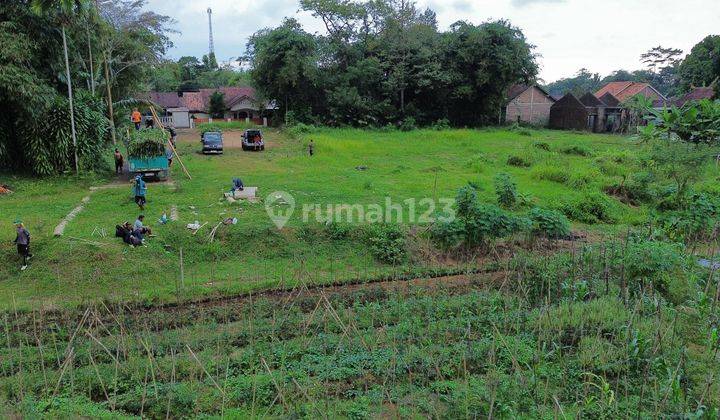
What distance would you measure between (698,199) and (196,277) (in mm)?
12962

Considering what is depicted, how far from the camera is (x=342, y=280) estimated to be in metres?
10.9

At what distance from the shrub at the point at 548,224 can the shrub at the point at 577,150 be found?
14396mm

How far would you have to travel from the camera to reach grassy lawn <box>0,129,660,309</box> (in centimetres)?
1070

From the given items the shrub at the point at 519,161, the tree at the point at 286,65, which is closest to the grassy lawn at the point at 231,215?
the shrub at the point at 519,161

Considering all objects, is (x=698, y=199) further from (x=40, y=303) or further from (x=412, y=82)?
(x=412, y=82)

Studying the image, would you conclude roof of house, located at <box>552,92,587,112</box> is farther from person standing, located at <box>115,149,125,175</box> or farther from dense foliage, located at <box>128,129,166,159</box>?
person standing, located at <box>115,149,125,175</box>

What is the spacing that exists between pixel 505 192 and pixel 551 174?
16.8 ft

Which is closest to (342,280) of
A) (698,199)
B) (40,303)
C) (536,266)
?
(536,266)

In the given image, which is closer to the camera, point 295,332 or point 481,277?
point 295,332

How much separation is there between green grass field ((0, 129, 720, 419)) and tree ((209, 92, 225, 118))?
102 feet

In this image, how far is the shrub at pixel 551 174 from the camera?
1962cm

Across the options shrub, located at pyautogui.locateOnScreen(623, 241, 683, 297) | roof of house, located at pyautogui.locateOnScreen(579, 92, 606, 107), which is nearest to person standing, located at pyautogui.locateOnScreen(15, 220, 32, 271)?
shrub, located at pyautogui.locateOnScreen(623, 241, 683, 297)

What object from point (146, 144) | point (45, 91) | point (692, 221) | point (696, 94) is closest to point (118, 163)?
point (146, 144)

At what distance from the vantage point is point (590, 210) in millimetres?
15969
